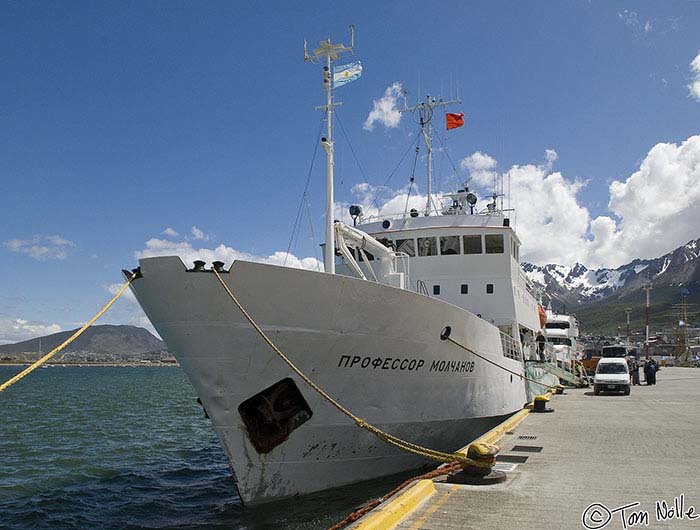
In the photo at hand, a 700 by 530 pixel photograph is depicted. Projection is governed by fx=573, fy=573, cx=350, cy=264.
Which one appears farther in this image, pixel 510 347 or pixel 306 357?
pixel 510 347

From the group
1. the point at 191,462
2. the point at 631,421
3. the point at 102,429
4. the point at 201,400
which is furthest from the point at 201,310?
the point at 102,429

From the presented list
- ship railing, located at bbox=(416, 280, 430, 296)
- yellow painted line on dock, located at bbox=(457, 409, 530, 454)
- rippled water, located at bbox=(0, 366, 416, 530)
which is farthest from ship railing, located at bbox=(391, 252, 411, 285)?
rippled water, located at bbox=(0, 366, 416, 530)

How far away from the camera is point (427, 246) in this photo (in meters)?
15.7

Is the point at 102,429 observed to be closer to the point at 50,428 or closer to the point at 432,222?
the point at 50,428

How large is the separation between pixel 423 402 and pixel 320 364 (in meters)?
2.57

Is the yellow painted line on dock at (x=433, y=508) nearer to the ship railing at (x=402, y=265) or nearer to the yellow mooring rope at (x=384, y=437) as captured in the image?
the yellow mooring rope at (x=384, y=437)

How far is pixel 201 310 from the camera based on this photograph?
27.3 ft

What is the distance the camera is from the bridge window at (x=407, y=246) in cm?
1580

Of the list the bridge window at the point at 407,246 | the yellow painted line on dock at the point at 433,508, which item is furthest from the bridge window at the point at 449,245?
the yellow painted line on dock at the point at 433,508

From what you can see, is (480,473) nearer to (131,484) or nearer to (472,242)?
(131,484)

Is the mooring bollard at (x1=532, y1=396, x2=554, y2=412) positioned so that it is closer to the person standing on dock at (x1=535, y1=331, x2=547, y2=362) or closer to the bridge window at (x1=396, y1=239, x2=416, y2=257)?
the bridge window at (x1=396, y1=239, x2=416, y2=257)

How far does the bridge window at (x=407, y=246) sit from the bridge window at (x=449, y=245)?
763 millimetres

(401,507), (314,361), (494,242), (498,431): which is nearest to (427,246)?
(494,242)

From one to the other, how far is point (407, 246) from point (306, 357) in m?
7.76
